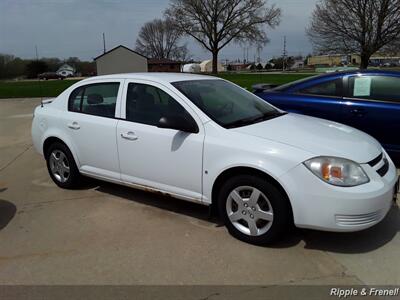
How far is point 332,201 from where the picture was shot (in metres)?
3.36

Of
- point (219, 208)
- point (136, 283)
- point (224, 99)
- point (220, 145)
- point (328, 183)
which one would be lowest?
point (136, 283)

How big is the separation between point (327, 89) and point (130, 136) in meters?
3.28

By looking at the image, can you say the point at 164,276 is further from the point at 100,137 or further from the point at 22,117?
the point at 22,117

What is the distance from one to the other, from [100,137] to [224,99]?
4.87 ft

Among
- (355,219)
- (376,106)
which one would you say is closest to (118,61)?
(376,106)

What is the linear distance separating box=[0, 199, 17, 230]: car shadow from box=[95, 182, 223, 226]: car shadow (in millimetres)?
1051

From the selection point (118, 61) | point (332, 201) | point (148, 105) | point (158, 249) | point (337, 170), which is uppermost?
point (118, 61)

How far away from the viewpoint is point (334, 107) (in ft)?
19.8

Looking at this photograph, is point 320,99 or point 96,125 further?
point 320,99

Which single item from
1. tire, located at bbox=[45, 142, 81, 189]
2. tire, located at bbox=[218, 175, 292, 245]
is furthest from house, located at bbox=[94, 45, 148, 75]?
tire, located at bbox=[218, 175, 292, 245]

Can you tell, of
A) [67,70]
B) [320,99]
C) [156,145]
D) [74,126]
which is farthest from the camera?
[67,70]

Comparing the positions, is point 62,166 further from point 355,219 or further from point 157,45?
point 157,45

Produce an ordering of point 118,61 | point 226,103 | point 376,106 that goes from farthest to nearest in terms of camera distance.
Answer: point 118,61
point 376,106
point 226,103
